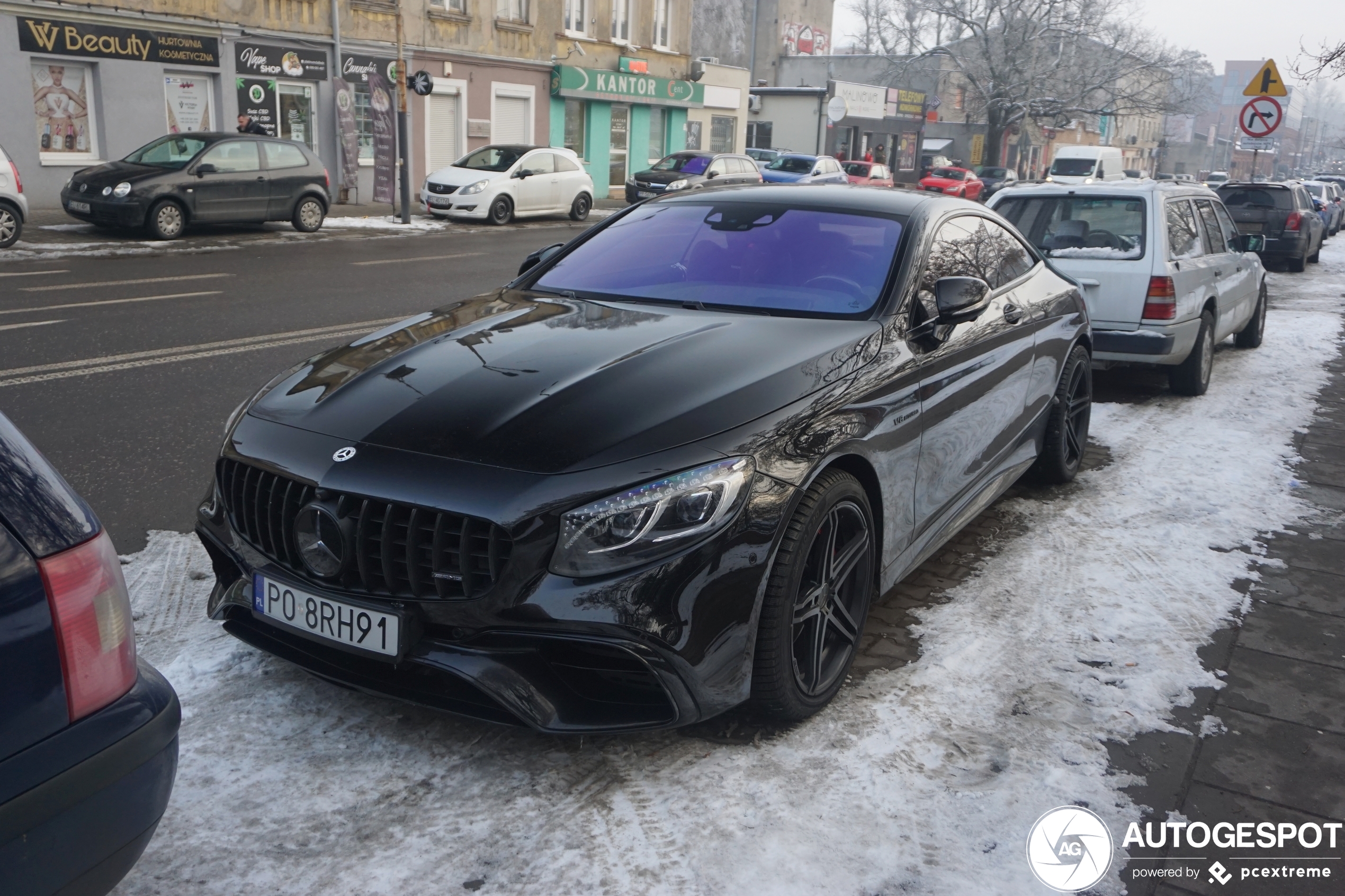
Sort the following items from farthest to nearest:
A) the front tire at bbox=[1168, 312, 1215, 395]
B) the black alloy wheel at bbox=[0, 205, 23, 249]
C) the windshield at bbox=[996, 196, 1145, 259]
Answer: the black alloy wheel at bbox=[0, 205, 23, 249] → the front tire at bbox=[1168, 312, 1215, 395] → the windshield at bbox=[996, 196, 1145, 259]

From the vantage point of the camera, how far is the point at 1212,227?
29.8 feet

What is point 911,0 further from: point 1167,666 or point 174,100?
point 1167,666

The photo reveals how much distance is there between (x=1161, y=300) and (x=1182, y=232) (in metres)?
0.82

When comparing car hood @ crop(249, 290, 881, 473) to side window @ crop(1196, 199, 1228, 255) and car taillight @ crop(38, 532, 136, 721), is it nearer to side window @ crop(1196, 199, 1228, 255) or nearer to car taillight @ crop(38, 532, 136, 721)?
car taillight @ crop(38, 532, 136, 721)

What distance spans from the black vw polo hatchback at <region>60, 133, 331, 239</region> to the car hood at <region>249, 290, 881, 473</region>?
14.0 metres

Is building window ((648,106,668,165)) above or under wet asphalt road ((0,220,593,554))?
above

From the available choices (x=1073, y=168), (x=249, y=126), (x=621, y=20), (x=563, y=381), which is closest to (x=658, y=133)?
(x=621, y=20)

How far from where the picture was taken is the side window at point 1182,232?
8109 mm

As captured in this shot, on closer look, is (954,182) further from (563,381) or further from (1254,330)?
(563,381)

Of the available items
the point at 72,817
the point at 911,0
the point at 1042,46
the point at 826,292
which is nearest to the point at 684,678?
the point at 72,817

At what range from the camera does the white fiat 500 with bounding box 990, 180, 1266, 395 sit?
791 centimetres

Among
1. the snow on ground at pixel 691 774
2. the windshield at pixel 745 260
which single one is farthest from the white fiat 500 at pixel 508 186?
the snow on ground at pixel 691 774

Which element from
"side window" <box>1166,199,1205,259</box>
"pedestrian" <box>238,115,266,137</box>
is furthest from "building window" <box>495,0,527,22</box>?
"side window" <box>1166,199,1205,259</box>

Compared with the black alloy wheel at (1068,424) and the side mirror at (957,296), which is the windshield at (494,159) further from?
the side mirror at (957,296)
